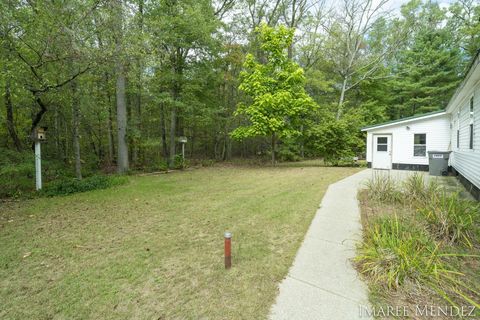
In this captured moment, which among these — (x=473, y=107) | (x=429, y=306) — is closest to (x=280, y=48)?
(x=473, y=107)

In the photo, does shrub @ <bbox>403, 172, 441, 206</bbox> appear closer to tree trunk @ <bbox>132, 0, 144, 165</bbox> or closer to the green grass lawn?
the green grass lawn

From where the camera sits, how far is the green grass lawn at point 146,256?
6.87 ft

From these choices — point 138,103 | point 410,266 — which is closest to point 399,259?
point 410,266

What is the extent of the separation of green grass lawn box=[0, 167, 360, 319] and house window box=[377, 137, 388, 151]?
28.3ft

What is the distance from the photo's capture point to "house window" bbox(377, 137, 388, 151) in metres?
11.9

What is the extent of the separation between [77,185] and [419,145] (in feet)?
48.7

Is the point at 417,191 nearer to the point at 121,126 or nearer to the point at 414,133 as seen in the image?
the point at 414,133

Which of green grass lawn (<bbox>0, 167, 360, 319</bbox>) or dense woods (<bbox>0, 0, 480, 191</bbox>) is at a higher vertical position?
dense woods (<bbox>0, 0, 480, 191</bbox>)

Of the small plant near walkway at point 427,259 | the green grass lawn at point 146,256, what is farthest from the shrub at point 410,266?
the green grass lawn at point 146,256

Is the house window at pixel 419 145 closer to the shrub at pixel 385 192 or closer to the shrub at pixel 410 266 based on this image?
the shrub at pixel 385 192

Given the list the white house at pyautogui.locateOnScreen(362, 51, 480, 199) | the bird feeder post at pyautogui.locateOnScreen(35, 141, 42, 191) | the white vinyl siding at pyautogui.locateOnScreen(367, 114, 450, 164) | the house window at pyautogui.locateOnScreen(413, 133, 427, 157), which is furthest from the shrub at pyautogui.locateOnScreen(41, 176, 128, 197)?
the house window at pyautogui.locateOnScreen(413, 133, 427, 157)

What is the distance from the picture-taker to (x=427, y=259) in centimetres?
249

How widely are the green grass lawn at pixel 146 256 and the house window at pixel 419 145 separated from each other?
28.4 ft

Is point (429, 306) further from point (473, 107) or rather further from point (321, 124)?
point (321, 124)
